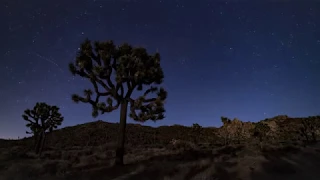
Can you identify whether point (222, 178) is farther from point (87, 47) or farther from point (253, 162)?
point (87, 47)

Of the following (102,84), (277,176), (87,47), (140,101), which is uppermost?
(87,47)

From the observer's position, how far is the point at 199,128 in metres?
68.2

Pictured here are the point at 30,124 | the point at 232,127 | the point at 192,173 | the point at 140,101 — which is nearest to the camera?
the point at 192,173

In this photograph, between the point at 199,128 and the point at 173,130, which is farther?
the point at 173,130

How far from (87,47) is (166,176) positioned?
946cm

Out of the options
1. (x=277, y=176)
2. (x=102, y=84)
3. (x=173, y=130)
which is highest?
(x=173, y=130)

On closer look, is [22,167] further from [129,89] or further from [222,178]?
[222,178]

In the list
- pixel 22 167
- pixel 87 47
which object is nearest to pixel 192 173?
pixel 87 47

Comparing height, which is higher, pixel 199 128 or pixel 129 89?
pixel 199 128

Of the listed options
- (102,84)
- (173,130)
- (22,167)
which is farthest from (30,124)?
(173,130)

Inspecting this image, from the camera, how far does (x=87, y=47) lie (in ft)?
58.4

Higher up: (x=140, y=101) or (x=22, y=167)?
(x=140, y=101)

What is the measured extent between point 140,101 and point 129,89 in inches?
47.6

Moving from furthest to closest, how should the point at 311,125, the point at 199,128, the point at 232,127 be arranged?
the point at 232,127 < the point at 199,128 < the point at 311,125
